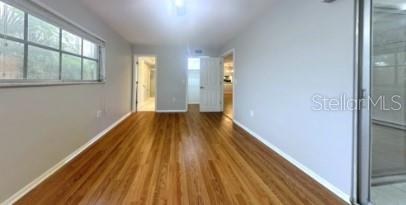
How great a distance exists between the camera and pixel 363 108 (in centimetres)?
185

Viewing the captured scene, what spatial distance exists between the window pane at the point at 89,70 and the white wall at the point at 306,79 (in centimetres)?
305

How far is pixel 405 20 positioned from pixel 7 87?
3.64 metres

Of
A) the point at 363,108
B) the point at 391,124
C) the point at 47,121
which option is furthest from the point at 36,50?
the point at 391,124

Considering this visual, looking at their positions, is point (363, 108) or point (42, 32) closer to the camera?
point (363, 108)

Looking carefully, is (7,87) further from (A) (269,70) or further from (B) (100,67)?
(A) (269,70)

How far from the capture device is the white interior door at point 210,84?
7.53 meters

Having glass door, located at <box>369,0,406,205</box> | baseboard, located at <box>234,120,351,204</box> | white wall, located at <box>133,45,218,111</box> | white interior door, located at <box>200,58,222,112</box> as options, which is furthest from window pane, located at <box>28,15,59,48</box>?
white interior door, located at <box>200,58,222,112</box>

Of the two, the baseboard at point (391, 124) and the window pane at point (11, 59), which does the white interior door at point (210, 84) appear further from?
the window pane at point (11, 59)

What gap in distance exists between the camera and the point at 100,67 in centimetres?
419

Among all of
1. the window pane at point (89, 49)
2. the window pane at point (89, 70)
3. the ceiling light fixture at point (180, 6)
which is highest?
the ceiling light fixture at point (180, 6)

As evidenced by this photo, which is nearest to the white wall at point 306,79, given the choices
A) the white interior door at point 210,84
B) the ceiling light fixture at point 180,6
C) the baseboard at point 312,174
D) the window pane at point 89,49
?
the baseboard at point 312,174

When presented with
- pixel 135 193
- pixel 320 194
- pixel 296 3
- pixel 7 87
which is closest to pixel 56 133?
pixel 7 87

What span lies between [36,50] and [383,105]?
3545 millimetres

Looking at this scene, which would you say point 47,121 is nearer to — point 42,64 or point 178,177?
point 42,64
